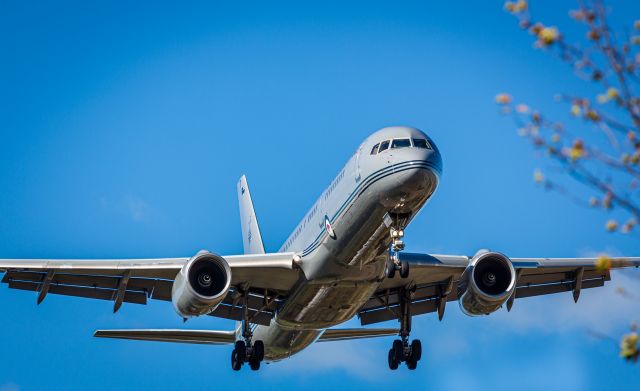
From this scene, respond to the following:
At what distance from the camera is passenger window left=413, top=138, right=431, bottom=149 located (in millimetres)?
27031

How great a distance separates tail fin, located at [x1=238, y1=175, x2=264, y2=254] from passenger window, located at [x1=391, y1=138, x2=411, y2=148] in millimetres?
14707

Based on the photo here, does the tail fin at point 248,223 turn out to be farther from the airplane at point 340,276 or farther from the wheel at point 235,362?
the wheel at point 235,362

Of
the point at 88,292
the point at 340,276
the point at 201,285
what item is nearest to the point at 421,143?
the point at 340,276

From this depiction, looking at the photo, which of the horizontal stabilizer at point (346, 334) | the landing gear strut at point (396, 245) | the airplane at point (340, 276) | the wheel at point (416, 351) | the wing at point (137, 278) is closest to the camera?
the landing gear strut at point (396, 245)

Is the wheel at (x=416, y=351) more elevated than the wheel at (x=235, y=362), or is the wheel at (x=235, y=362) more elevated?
the wheel at (x=416, y=351)

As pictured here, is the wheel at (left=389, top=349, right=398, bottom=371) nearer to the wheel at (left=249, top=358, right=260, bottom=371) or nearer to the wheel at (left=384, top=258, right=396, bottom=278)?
the wheel at (left=249, top=358, right=260, bottom=371)

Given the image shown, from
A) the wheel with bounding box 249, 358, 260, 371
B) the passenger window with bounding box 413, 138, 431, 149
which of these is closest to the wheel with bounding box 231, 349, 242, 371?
the wheel with bounding box 249, 358, 260, 371

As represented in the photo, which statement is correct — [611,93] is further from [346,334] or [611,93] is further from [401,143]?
[346,334]

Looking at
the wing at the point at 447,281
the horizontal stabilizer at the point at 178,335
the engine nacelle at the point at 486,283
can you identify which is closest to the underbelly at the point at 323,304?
the wing at the point at 447,281

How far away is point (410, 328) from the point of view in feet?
113

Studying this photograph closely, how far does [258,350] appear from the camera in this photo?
33.2 m

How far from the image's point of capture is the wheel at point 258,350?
3312 cm

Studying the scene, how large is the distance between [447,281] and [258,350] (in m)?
7.27

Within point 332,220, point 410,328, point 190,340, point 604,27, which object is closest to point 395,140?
point 332,220
